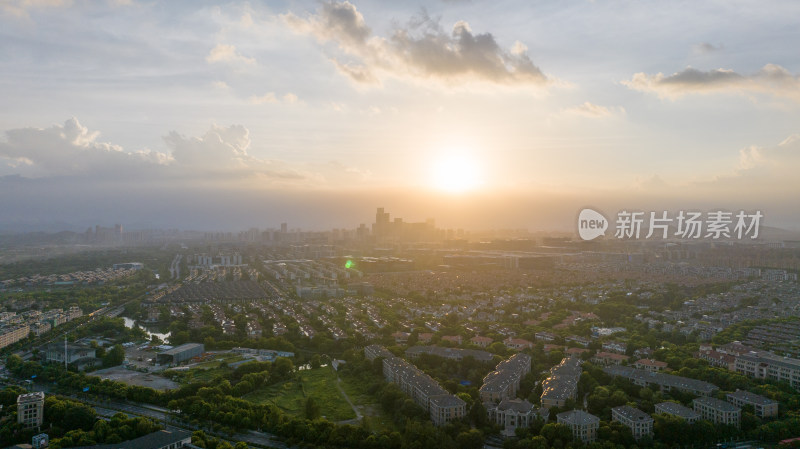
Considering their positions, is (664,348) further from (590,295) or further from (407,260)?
(407,260)

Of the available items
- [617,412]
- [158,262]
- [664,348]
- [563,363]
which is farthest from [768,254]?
[158,262]

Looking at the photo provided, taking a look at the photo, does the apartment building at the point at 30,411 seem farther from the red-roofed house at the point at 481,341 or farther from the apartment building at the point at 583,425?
the red-roofed house at the point at 481,341

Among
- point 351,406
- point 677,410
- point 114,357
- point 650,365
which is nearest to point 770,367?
point 650,365

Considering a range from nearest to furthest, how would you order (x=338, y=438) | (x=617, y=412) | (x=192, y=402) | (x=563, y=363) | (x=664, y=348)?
(x=338, y=438) → (x=617, y=412) → (x=192, y=402) → (x=563, y=363) → (x=664, y=348)

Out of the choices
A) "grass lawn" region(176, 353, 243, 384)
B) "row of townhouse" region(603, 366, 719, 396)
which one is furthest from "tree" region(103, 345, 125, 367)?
"row of townhouse" region(603, 366, 719, 396)

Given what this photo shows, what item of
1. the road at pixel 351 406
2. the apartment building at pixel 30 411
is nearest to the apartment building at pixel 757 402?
the road at pixel 351 406

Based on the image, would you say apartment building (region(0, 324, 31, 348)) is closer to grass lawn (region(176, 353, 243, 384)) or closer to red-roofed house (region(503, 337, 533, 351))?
grass lawn (region(176, 353, 243, 384))

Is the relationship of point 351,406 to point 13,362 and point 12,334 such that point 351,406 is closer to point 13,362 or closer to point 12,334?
point 13,362
